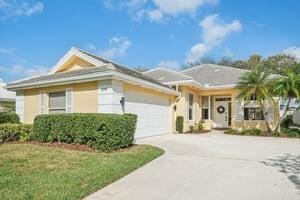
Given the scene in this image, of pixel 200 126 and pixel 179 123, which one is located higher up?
pixel 179 123

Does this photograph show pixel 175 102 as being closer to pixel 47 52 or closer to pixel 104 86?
pixel 104 86

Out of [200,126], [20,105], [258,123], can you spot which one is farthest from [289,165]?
[20,105]

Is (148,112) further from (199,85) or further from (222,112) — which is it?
(222,112)

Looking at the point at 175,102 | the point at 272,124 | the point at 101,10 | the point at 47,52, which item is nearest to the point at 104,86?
the point at 101,10

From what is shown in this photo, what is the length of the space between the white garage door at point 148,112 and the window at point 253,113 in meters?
6.23

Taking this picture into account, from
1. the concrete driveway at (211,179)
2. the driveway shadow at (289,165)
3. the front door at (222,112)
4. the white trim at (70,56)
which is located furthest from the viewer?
the front door at (222,112)

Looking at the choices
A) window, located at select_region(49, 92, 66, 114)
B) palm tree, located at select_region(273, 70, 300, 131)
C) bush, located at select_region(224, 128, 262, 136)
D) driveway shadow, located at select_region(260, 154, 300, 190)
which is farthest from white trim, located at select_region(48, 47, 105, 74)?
palm tree, located at select_region(273, 70, 300, 131)

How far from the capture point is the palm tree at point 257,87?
1691cm

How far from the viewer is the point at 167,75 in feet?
66.8

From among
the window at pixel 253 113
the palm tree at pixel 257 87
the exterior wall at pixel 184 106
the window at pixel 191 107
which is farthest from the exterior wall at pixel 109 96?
the window at pixel 253 113

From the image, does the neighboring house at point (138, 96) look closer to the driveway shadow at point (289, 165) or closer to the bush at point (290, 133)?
the bush at point (290, 133)

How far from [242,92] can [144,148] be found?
10095 millimetres

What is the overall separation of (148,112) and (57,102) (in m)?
4.79

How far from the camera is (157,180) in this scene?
6309mm
